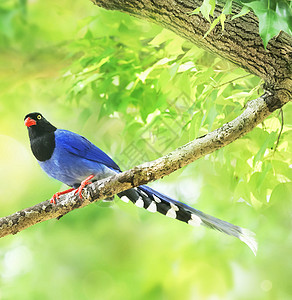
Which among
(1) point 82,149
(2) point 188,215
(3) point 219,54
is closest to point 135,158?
(1) point 82,149

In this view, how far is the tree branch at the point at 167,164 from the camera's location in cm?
173

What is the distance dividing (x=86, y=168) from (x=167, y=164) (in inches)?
31.4

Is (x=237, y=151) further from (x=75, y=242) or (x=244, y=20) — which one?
(x=75, y=242)

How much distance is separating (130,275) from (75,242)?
25.5 inches

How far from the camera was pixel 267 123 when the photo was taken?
2.40 metres

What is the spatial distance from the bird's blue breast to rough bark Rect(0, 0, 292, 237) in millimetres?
398

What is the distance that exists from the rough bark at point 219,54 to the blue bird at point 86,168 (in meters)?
0.33

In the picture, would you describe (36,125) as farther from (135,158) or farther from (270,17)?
(270,17)

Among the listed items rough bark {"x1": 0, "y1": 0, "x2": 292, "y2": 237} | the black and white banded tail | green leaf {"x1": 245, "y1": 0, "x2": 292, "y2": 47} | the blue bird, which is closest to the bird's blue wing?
the blue bird

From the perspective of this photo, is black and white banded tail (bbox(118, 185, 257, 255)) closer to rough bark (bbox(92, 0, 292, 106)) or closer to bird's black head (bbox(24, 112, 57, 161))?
bird's black head (bbox(24, 112, 57, 161))

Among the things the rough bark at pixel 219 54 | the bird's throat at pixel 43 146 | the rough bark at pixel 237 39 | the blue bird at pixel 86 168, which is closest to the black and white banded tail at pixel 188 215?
the blue bird at pixel 86 168

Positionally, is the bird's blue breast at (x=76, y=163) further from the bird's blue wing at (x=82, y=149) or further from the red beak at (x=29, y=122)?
the red beak at (x=29, y=122)

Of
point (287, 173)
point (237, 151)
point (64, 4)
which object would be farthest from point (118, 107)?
point (64, 4)

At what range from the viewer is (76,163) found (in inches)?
95.2
